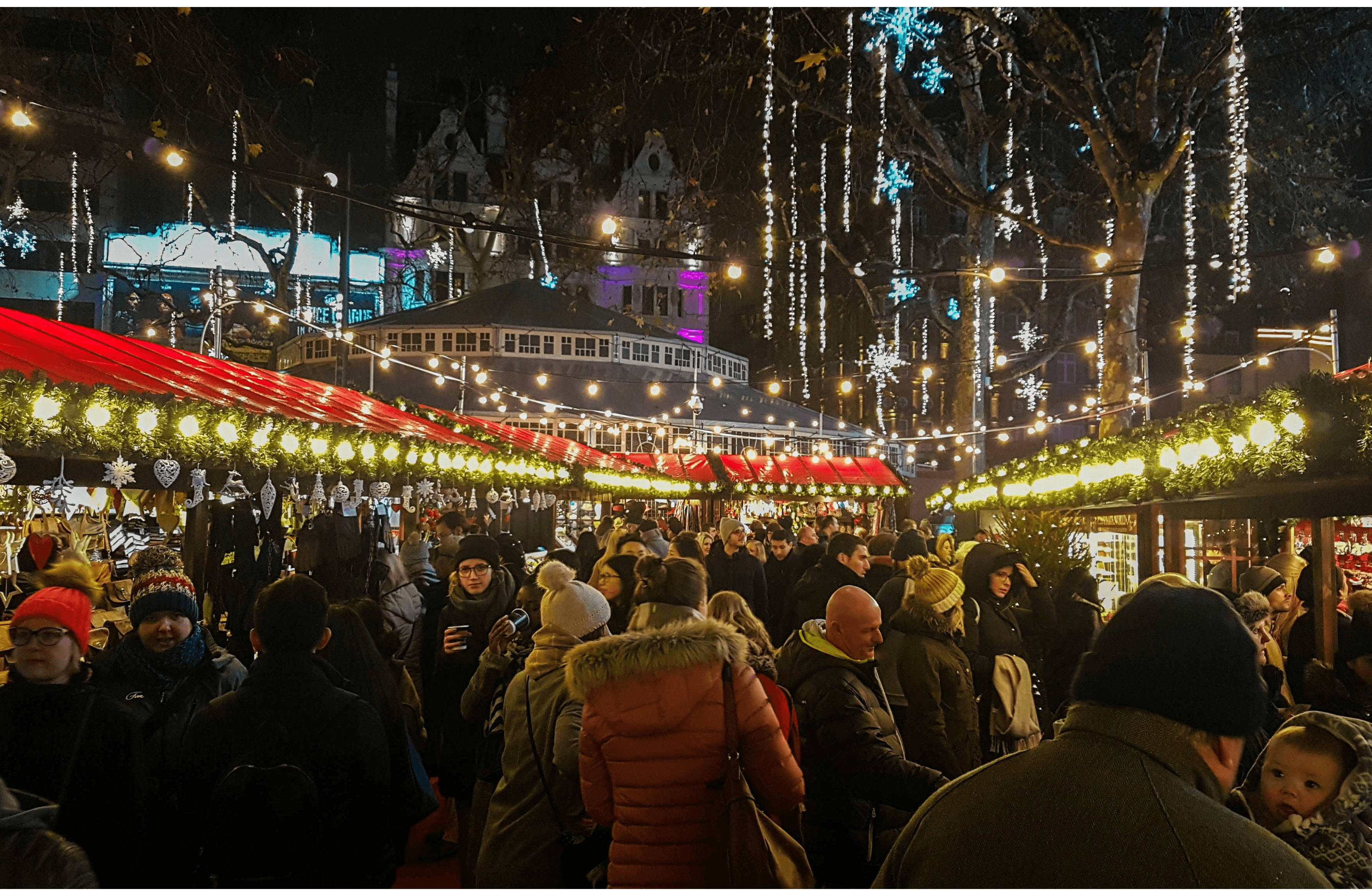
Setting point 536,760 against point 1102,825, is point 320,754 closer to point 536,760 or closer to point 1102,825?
point 536,760

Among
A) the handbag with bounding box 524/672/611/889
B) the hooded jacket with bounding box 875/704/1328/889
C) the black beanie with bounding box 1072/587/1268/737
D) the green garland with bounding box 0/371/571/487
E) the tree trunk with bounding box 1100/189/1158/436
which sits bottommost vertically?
the handbag with bounding box 524/672/611/889

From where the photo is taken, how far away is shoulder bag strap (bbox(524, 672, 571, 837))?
2980mm

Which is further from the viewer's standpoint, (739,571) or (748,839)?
(739,571)

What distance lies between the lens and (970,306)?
1962cm

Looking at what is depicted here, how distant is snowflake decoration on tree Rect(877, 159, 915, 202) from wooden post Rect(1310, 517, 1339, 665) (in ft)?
53.1

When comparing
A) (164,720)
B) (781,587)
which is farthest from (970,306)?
(164,720)

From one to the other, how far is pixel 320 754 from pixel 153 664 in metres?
1.09

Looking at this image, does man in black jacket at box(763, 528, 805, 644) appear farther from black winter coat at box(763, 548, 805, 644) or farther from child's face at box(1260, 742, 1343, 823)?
child's face at box(1260, 742, 1343, 823)

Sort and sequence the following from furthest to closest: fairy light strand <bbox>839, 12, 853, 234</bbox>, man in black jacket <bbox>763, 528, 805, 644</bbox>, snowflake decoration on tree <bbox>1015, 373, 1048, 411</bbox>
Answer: snowflake decoration on tree <bbox>1015, 373, 1048, 411</bbox>, fairy light strand <bbox>839, 12, 853, 234</bbox>, man in black jacket <bbox>763, 528, 805, 644</bbox>

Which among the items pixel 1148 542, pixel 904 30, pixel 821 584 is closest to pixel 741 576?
pixel 821 584

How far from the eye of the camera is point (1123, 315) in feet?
41.3

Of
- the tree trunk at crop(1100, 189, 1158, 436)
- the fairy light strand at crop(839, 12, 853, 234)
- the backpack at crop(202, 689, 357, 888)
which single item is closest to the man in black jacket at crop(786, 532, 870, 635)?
the backpack at crop(202, 689, 357, 888)

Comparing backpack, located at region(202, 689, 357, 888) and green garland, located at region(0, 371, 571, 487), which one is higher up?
green garland, located at region(0, 371, 571, 487)

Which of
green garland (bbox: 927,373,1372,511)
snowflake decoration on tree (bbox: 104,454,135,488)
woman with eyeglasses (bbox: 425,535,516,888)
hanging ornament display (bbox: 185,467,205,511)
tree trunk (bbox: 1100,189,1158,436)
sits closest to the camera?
snowflake decoration on tree (bbox: 104,454,135,488)
